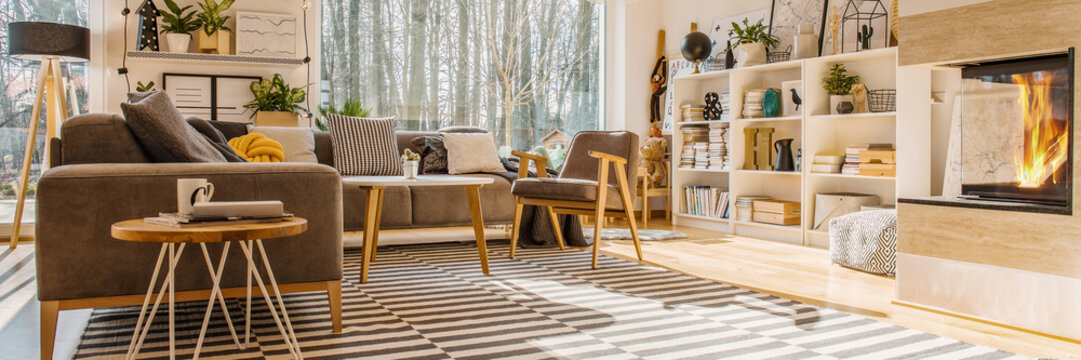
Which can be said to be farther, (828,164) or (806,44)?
(806,44)

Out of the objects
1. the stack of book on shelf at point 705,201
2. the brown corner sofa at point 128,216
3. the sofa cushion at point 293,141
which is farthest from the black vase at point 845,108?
the brown corner sofa at point 128,216

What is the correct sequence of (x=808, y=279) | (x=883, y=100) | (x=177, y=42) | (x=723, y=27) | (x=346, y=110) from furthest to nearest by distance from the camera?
(x=723, y=27) → (x=346, y=110) → (x=177, y=42) → (x=883, y=100) → (x=808, y=279)

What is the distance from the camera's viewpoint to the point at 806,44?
15.9 feet

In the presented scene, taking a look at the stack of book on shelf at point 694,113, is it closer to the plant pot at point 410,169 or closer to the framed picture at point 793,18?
the framed picture at point 793,18

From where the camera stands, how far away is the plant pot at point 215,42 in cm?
501

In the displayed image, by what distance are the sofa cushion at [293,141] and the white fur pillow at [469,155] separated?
0.86m

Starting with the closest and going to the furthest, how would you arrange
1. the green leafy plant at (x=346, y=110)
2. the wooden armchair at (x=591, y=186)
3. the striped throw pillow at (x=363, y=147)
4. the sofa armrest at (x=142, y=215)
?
the sofa armrest at (x=142, y=215)
the wooden armchair at (x=591, y=186)
the striped throw pillow at (x=363, y=147)
the green leafy plant at (x=346, y=110)

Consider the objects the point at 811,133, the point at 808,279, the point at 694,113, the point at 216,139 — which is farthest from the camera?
the point at 694,113

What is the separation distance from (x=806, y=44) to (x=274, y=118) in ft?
11.9

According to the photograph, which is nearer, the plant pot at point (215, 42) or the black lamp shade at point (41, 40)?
the black lamp shade at point (41, 40)

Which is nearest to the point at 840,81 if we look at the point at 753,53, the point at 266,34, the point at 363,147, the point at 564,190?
the point at 753,53

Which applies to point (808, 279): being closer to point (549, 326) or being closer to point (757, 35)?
point (549, 326)

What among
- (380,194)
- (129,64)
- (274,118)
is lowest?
(380,194)

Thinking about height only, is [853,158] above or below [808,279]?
above
